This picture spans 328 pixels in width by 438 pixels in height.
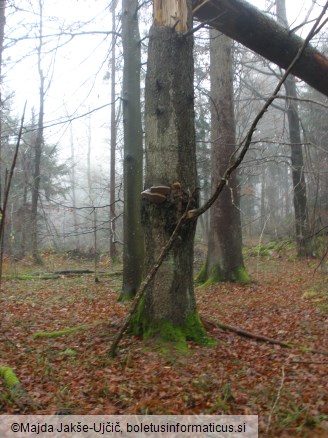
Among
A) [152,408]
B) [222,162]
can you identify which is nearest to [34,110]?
[222,162]

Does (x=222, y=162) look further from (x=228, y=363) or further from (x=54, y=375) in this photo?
(x=54, y=375)

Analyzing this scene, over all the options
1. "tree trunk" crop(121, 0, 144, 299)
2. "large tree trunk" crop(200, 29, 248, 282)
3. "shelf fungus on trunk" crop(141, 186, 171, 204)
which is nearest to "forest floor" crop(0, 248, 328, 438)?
"tree trunk" crop(121, 0, 144, 299)

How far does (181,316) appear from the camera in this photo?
4941 mm

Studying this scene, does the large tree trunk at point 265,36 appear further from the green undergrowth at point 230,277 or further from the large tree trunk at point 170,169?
the green undergrowth at point 230,277

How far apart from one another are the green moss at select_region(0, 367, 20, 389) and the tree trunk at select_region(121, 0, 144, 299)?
172 inches

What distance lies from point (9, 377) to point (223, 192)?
25.7 feet

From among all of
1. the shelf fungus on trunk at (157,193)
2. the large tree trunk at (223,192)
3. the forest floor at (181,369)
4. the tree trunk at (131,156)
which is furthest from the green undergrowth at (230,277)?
the shelf fungus on trunk at (157,193)

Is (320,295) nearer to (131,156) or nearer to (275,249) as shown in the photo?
(131,156)

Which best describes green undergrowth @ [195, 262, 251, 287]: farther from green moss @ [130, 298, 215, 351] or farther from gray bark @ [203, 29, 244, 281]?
green moss @ [130, 298, 215, 351]

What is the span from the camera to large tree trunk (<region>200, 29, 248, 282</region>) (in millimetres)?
10789

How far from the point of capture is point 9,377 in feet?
13.3

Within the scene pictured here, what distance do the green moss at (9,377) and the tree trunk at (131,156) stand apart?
4.37m

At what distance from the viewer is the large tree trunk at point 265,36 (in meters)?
4.60

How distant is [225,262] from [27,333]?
607cm
